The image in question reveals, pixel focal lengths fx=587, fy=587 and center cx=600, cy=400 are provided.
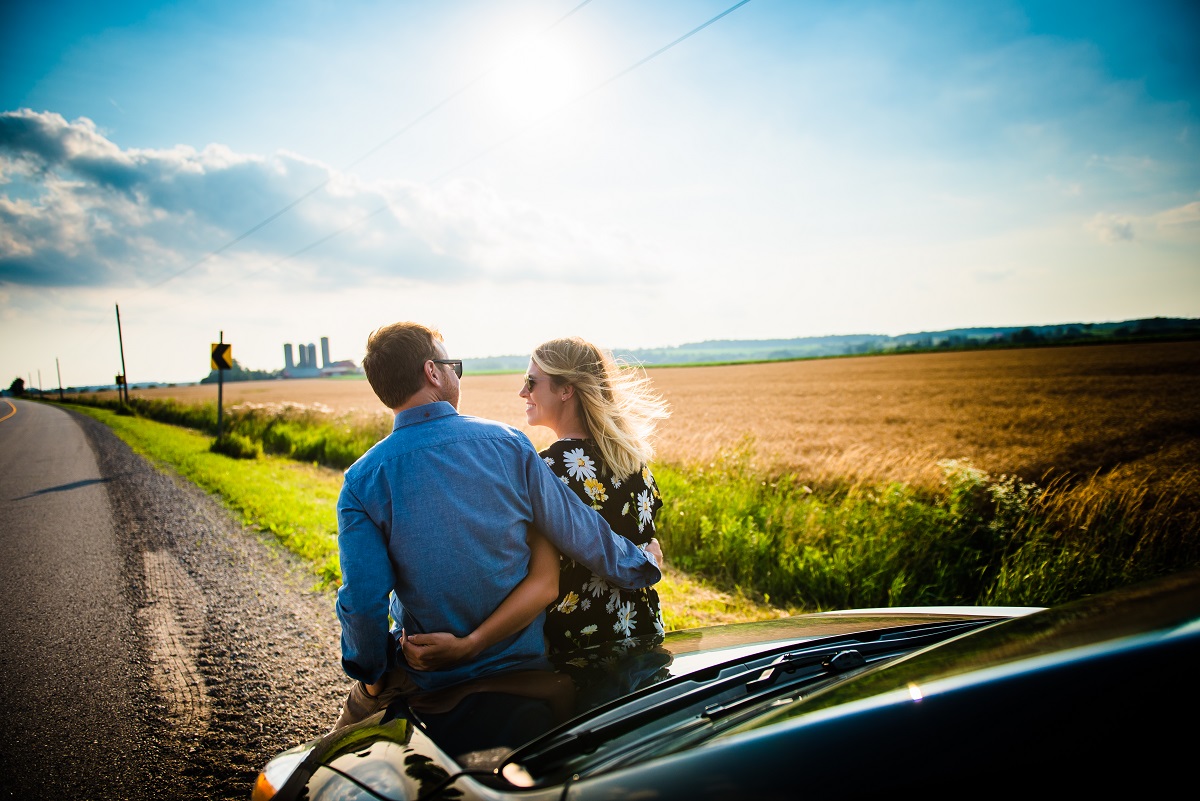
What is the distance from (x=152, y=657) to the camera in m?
3.83

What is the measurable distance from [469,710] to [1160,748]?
4.51 ft

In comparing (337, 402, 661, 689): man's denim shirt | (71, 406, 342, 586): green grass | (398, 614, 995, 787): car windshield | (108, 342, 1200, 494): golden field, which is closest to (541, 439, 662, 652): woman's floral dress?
(398, 614, 995, 787): car windshield

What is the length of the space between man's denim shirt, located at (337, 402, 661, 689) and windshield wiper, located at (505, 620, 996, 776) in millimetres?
517

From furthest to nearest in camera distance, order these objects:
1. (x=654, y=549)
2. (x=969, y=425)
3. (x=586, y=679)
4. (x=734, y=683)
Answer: (x=969, y=425) < (x=654, y=549) < (x=586, y=679) < (x=734, y=683)

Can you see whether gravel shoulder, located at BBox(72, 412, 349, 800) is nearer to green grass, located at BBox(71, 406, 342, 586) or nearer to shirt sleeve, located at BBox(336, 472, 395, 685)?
green grass, located at BBox(71, 406, 342, 586)

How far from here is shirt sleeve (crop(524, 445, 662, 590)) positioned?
5.98 feet

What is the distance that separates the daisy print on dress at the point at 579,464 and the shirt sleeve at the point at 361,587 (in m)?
0.70

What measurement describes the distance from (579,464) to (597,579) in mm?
419

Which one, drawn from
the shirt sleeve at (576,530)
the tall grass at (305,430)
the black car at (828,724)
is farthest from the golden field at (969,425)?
the black car at (828,724)

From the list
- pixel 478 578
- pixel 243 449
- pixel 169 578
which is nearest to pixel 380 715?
pixel 478 578

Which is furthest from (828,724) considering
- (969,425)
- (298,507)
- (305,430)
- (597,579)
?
(969,425)

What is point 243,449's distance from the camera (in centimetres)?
1348

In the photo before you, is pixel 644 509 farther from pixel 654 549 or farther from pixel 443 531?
pixel 443 531

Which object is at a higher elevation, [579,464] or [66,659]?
[579,464]
